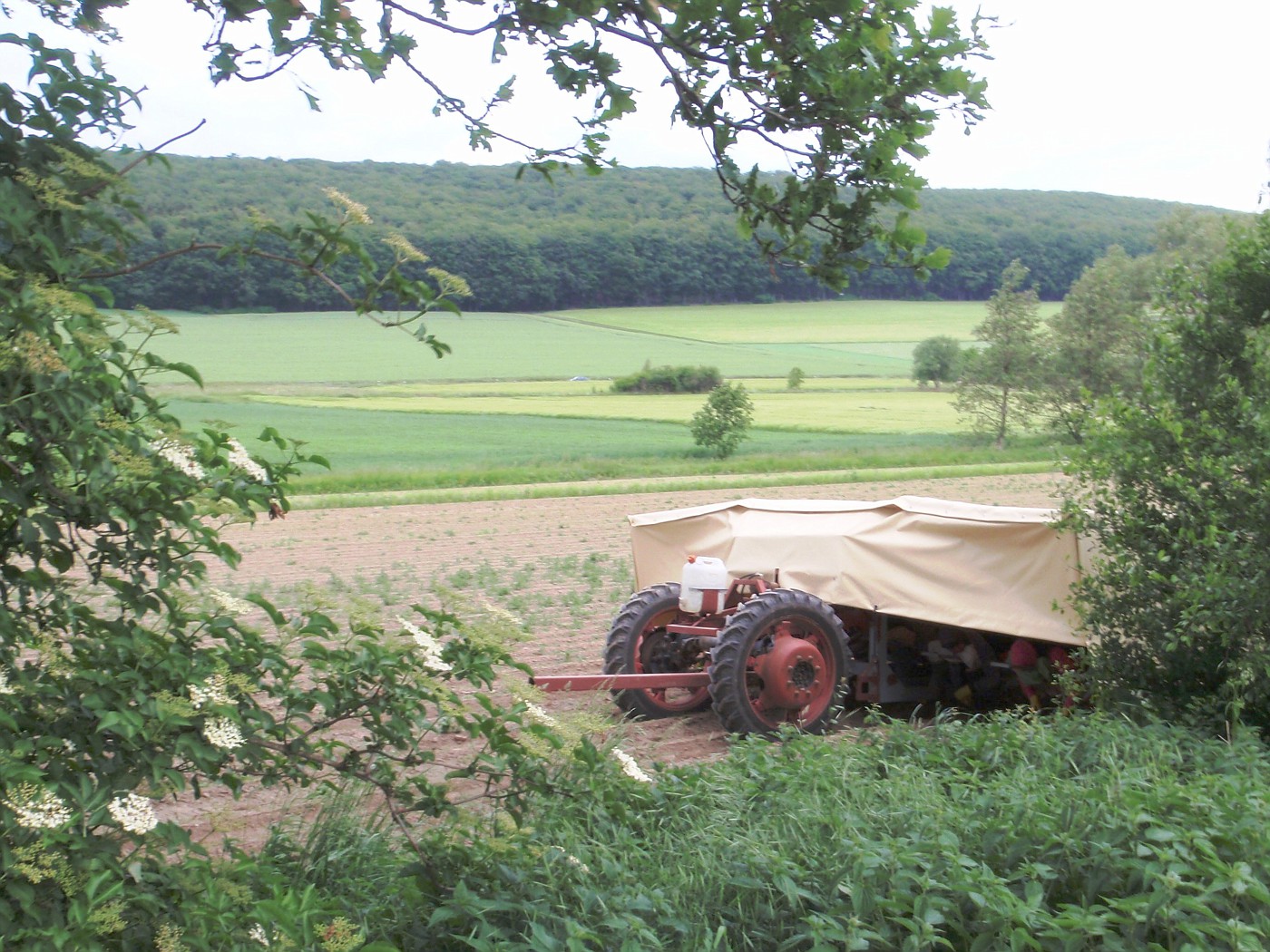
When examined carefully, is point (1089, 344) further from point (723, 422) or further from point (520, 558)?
point (520, 558)

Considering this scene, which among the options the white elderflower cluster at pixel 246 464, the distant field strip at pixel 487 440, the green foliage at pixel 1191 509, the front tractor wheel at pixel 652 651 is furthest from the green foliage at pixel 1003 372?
the white elderflower cluster at pixel 246 464

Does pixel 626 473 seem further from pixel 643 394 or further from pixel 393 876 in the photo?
pixel 393 876

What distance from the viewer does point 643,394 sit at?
174 ft

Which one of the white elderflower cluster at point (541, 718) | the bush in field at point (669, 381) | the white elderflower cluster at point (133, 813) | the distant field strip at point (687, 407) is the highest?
the white elderflower cluster at point (133, 813)

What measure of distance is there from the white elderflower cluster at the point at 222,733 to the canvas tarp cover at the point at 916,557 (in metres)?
4.89

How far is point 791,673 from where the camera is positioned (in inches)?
278

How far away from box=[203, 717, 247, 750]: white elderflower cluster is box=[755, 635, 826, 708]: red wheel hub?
170 inches

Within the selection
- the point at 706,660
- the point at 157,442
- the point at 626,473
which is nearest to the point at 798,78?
the point at 157,442

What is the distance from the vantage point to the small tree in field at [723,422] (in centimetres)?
3494

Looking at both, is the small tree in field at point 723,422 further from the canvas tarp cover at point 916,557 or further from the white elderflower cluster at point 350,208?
the white elderflower cluster at point 350,208

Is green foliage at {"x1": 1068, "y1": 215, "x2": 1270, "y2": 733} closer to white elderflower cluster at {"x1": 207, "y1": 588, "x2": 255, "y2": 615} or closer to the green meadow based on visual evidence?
white elderflower cluster at {"x1": 207, "y1": 588, "x2": 255, "y2": 615}

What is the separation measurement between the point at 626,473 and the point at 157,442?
2741cm

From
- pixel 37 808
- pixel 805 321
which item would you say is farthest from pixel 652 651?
pixel 805 321

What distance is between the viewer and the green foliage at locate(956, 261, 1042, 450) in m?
40.8
